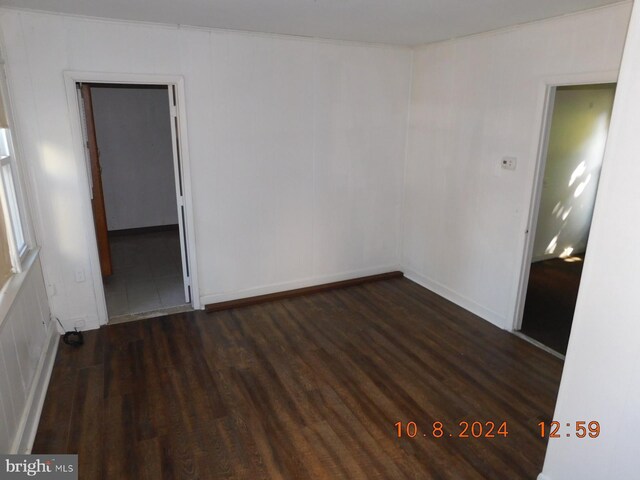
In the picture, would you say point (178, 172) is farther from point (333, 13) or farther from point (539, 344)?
point (539, 344)

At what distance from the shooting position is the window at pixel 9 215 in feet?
8.52

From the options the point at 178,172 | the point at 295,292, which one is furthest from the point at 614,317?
the point at 178,172

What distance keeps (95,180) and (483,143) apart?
3899mm

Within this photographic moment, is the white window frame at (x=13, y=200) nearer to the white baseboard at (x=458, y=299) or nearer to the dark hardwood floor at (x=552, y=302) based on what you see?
the white baseboard at (x=458, y=299)

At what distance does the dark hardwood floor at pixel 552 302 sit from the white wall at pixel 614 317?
177 centimetres

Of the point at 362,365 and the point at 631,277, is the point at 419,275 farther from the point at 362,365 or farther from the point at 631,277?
the point at 631,277

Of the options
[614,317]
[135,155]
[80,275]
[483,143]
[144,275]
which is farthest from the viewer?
[135,155]

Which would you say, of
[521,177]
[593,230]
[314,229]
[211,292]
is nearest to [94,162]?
[211,292]

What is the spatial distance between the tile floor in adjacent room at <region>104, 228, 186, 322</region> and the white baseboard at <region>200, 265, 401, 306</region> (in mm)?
380

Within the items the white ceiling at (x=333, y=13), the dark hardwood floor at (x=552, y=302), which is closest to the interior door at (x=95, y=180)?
the white ceiling at (x=333, y=13)

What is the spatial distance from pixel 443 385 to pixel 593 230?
5.56 ft

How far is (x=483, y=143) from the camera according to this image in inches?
154

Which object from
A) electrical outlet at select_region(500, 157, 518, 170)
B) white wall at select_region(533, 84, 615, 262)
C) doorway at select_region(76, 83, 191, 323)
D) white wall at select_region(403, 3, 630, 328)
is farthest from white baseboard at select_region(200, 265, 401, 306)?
white wall at select_region(533, 84, 615, 262)

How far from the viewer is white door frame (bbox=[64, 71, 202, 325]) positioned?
340 centimetres
